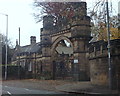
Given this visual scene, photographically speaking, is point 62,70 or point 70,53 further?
point 62,70

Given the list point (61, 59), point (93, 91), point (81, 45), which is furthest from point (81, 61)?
point (93, 91)

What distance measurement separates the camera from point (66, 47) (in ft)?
114

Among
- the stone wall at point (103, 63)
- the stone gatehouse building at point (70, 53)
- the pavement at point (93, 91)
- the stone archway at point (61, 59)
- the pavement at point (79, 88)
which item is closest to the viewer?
the pavement at point (93, 91)

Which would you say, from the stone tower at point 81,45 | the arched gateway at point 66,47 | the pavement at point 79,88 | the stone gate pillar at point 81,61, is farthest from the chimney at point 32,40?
the pavement at point 79,88

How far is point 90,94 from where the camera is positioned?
15.1 meters

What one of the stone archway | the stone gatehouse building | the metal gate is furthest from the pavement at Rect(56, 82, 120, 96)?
the metal gate

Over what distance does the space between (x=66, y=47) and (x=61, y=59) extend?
104 inches

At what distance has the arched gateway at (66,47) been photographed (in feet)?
96.2

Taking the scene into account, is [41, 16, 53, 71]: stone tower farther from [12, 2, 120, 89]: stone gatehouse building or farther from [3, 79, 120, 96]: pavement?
[3, 79, 120, 96]: pavement

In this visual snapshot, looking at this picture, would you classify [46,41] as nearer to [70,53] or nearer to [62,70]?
[70,53]

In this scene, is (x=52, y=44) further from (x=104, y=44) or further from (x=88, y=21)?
(x=104, y=44)

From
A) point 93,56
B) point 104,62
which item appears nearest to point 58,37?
point 93,56

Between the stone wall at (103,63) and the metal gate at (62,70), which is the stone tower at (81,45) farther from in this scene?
the stone wall at (103,63)

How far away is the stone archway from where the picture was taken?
34.5 metres
